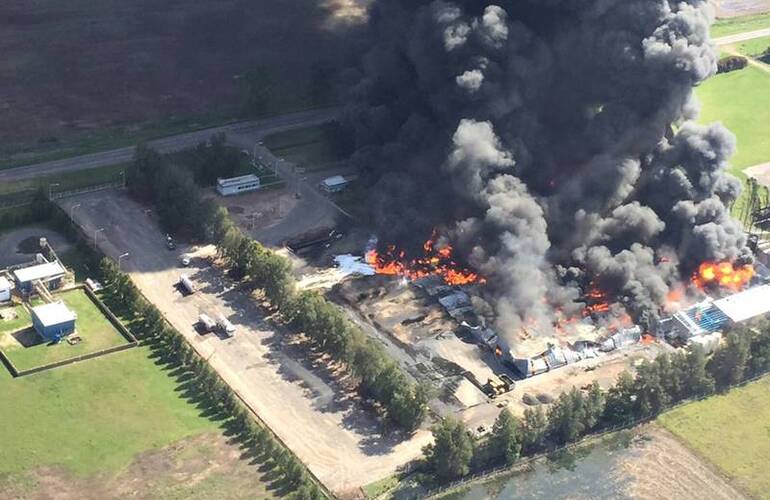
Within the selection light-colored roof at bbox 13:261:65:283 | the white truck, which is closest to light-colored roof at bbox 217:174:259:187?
light-colored roof at bbox 13:261:65:283

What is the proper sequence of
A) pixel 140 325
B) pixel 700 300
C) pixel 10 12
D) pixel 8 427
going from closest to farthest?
pixel 8 427
pixel 140 325
pixel 700 300
pixel 10 12

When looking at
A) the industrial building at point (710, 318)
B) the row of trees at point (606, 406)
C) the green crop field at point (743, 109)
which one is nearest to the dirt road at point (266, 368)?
the row of trees at point (606, 406)

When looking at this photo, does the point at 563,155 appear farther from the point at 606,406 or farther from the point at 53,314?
the point at 53,314

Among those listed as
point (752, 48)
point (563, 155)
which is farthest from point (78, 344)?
point (752, 48)

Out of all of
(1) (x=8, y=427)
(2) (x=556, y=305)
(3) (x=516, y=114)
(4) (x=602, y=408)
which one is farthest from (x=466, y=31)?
(1) (x=8, y=427)

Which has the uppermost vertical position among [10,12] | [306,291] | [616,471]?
[10,12]

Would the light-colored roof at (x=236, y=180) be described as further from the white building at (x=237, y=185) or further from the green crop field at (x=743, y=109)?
the green crop field at (x=743, y=109)

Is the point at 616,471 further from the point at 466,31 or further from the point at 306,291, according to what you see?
the point at 466,31

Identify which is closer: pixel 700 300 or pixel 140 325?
pixel 140 325
